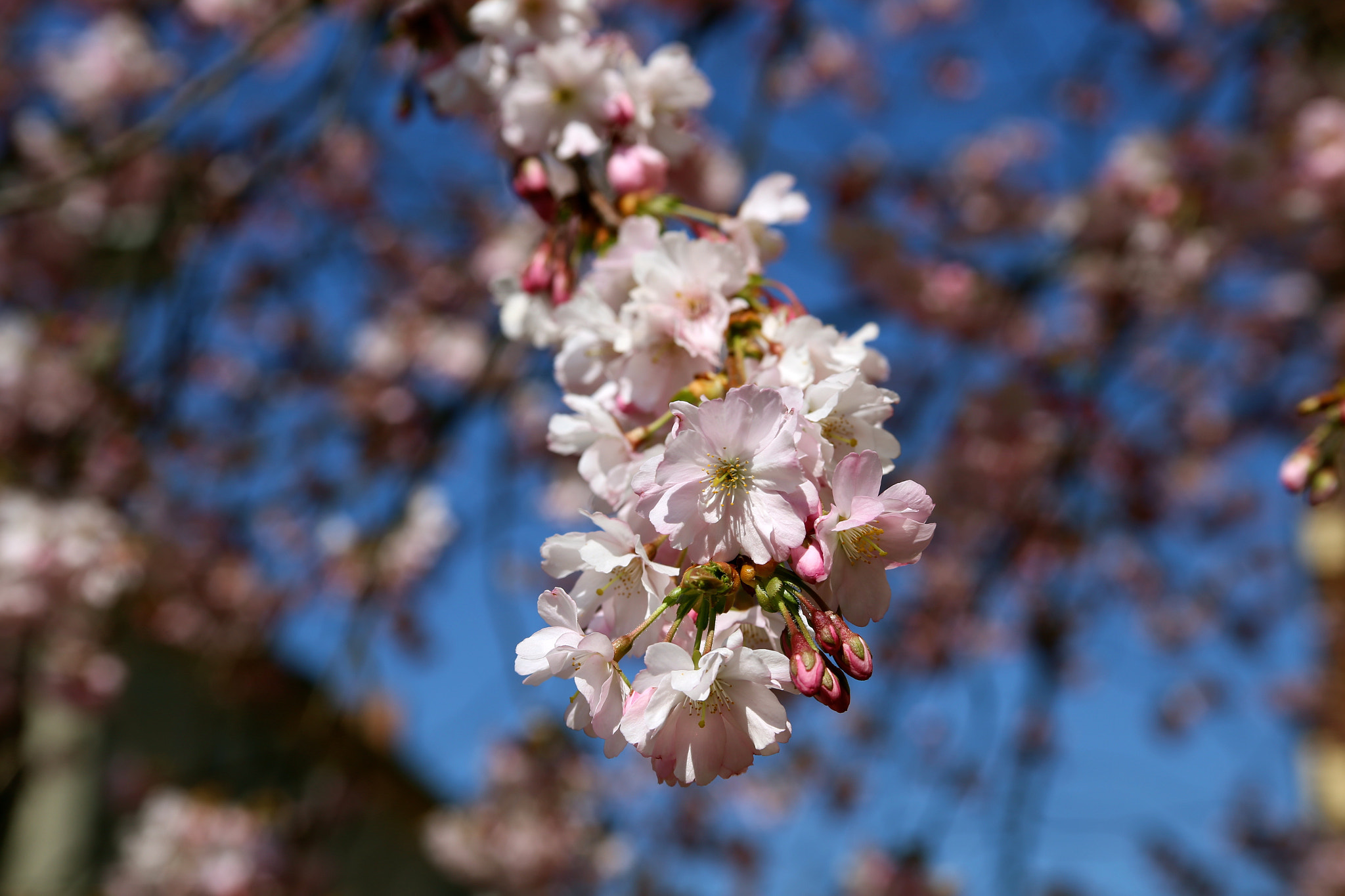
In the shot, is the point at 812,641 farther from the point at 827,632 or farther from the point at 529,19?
the point at 529,19

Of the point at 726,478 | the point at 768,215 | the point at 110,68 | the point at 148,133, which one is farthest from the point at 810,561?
the point at 110,68

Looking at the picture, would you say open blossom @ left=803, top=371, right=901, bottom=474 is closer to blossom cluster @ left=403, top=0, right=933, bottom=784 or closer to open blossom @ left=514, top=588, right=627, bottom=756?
blossom cluster @ left=403, top=0, right=933, bottom=784

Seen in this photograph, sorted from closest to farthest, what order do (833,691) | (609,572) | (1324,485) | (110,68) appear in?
(833,691) < (609,572) < (1324,485) < (110,68)

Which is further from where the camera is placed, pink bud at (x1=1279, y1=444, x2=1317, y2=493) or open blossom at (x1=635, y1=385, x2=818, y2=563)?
pink bud at (x1=1279, y1=444, x2=1317, y2=493)

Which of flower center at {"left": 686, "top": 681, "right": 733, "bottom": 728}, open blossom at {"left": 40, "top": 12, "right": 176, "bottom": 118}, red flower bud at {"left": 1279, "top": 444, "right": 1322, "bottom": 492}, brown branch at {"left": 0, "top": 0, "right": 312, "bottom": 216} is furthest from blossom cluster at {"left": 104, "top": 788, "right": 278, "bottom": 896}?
open blossom at {"left": 40, "top": 12, "right": 176, "bottom": 118}

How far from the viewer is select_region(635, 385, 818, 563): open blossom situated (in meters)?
0.79

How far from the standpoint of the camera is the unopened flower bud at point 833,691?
2.45 ft

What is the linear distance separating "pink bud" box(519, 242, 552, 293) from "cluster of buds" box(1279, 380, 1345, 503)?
101 centimetres

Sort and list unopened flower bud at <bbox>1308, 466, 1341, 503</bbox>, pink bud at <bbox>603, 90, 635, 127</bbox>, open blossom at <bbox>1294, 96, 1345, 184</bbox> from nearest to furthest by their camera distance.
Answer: unopened flower bud at <bbox>1308, 466, 1341, 503</bbox>, pink bud at <bbox>603, 90, 635, 127</bbox>, open blossom at <bbox>1294, 96, 1345, 184</bbox>

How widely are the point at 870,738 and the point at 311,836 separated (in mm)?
3266

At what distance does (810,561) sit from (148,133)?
198 cm

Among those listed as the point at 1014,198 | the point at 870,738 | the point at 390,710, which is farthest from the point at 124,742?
the point at 1014,198

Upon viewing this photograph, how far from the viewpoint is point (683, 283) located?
1008mm

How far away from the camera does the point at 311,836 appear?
3426 mm
